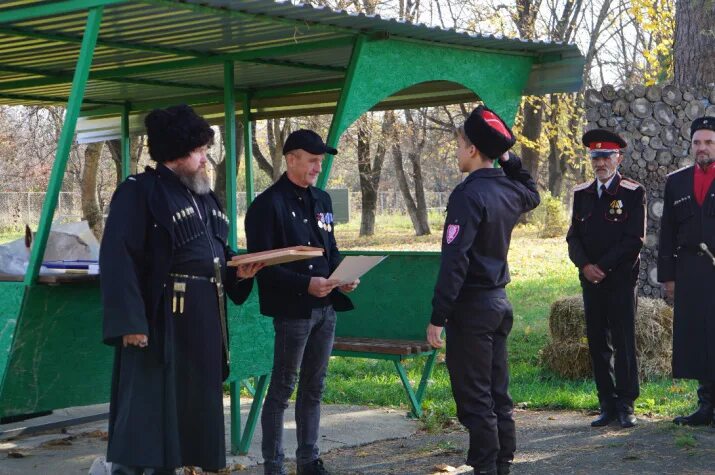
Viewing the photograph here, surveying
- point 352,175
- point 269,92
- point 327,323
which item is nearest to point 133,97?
point 269,92

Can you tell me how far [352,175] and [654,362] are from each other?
55.6 m

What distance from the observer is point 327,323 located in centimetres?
561

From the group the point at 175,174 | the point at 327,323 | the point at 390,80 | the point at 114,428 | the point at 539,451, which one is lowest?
the point at 539,451

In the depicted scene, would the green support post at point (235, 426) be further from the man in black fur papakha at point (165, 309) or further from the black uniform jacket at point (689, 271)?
the black uniform jacket at point (689, 271)

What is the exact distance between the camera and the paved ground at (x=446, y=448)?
19.9ft

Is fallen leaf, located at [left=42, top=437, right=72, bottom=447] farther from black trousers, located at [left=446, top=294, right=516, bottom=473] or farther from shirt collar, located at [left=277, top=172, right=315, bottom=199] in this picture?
black trousers, located at [left=446, top=294, right=516, bottom=473]

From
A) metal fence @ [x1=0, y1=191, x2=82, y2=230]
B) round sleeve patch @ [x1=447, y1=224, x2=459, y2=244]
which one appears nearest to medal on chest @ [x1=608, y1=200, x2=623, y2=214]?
round sleeve patch @ [x1=447, y1=224, x2=459, y2=244]

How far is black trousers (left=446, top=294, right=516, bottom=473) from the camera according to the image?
528 cm

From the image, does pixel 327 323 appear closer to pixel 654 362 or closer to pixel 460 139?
pixel 460 139

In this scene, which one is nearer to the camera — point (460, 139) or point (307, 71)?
point (460, 139)

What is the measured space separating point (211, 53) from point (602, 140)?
2611mm

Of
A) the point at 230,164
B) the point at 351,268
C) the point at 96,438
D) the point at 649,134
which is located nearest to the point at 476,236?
the point at 351,268

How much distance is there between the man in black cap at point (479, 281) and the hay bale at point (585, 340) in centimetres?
359

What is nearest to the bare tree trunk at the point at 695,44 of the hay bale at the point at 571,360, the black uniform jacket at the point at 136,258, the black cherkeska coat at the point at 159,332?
the hay bale at the point at 571,360
